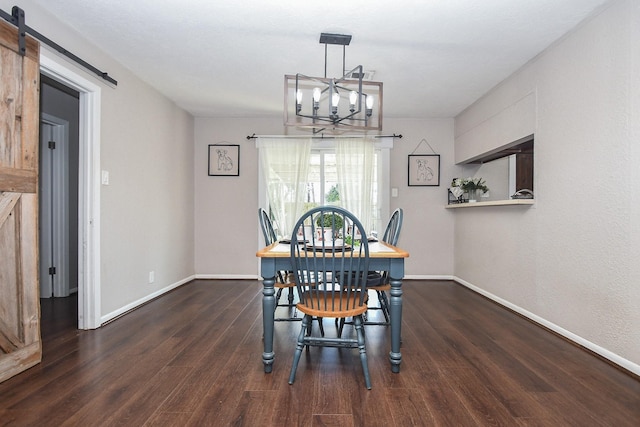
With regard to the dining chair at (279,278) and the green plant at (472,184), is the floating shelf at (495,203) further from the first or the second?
the dining chair at (279,278)

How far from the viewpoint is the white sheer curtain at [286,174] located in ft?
16.5

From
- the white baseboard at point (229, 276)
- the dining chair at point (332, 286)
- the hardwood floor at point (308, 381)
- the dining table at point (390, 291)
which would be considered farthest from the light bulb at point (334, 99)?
the white baseboard at point (229, 276)

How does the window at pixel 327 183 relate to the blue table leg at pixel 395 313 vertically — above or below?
above

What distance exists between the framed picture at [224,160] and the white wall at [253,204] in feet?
0.24

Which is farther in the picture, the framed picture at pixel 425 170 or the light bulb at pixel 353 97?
the framed picture at pixel 425 170

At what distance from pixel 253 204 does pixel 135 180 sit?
1.82 m

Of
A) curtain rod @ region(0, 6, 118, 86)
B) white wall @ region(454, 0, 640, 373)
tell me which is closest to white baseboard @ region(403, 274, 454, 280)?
white wall @ region(454, 0, 640, 373)

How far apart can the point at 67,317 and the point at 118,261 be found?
0.66 meters

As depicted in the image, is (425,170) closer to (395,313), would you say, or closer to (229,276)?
(229,276)

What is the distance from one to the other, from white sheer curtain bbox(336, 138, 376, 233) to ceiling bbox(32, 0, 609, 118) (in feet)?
3.60

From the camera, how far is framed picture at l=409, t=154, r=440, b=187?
507 centimetres

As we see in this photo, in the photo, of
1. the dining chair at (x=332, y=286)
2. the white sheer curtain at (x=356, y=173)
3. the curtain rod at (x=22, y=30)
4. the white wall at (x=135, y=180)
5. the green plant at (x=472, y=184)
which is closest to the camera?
the dining chair at (x=332, y=286)

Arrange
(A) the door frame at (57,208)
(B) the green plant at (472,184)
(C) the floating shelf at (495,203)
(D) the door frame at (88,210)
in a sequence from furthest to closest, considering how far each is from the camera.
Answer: (B) the green plant at (472,184) → (A) the door frame at (57,208) → (C) the floating shelf at (495,203) → (D) the door frame at (88,210)

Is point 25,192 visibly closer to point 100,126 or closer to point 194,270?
point 100,126
